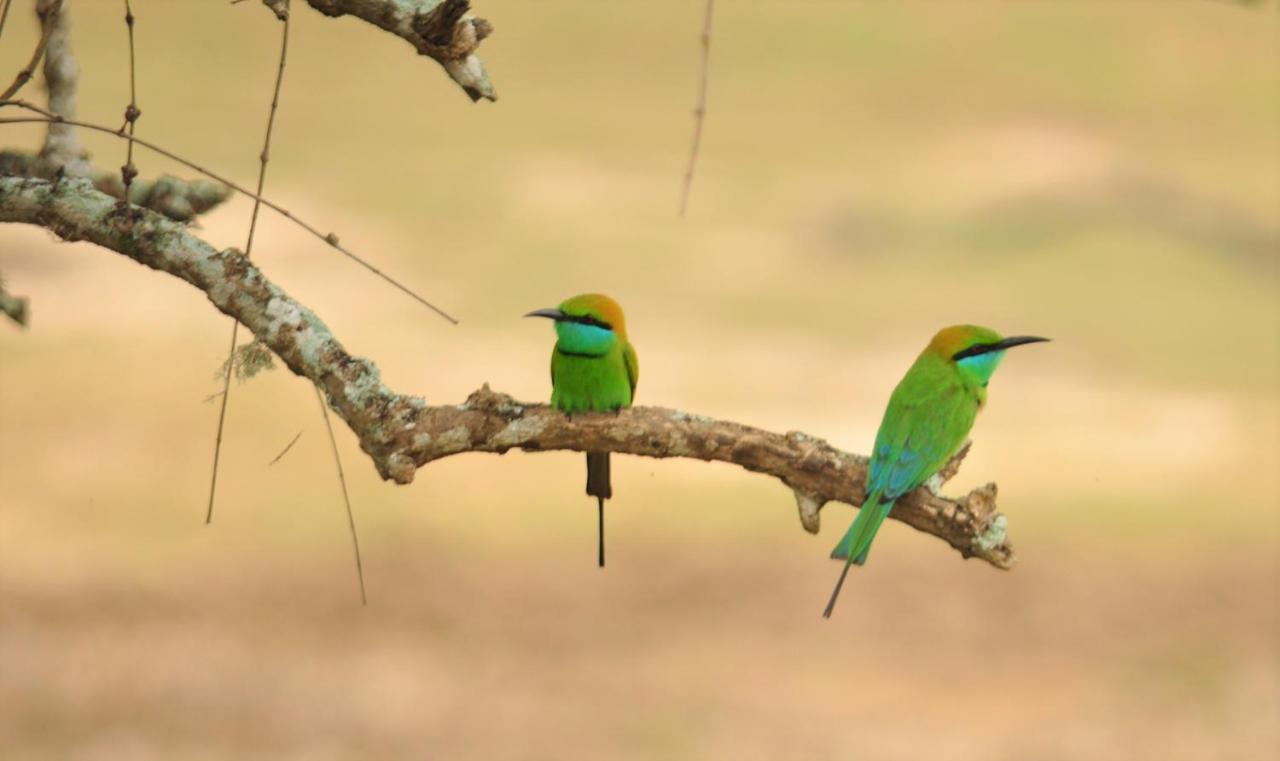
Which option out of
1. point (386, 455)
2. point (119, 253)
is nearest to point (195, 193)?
point (119, 253)

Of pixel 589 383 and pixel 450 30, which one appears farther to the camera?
pixel 589 383

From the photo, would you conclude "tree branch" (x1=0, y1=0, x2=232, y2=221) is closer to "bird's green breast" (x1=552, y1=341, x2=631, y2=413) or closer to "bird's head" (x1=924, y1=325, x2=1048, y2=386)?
"bird's green breast" (x1=552, y1=341, x2=631, y2=413)

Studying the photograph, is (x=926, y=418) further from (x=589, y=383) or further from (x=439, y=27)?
(x=439, y=27)

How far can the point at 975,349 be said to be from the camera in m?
3.49

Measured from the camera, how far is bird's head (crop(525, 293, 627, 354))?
333cm

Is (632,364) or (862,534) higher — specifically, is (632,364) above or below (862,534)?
above

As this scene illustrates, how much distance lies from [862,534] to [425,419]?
96cm

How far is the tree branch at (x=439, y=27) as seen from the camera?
2908mm

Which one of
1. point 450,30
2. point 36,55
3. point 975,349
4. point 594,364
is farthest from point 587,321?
point 36,55

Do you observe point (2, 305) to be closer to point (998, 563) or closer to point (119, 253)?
point (119, 253)

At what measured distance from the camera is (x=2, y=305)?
3383 mm

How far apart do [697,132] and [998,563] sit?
4.26ft

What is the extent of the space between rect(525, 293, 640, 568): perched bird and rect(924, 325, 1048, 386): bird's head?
0.75m

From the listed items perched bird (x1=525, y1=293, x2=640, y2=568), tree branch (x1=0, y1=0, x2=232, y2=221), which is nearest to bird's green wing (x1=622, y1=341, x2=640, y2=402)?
perched bird (x1=525, y1=293, x2=640, y2=568)
